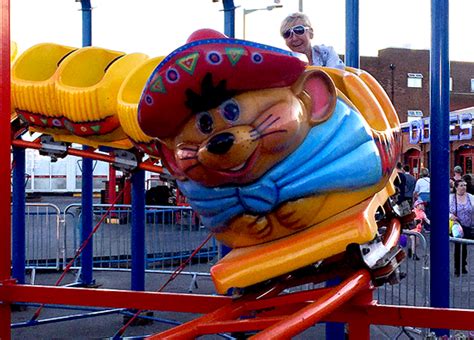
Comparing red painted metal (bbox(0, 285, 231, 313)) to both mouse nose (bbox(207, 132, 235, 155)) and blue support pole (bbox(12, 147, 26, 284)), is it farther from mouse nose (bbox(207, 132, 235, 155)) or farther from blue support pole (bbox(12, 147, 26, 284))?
blue support pole (bbox(12, 147, 26, 284))

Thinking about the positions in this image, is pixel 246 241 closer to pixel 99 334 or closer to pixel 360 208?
pixel 360 208

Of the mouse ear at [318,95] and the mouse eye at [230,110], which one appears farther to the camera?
the mouse ear at [318,95]

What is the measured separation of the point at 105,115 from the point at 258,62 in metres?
2.56

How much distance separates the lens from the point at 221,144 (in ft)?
5.28

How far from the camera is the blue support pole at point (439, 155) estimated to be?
2.60 m

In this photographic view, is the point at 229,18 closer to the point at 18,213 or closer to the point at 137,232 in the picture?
the point at 137,232

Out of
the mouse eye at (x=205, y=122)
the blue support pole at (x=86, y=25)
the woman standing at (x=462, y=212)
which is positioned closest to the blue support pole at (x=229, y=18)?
the blue support pole at (x=86, y=25)

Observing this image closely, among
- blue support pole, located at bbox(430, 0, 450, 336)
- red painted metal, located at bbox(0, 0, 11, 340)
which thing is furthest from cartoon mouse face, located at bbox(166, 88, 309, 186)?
blue support pole, located at bbox(430, 0, 450, 336)

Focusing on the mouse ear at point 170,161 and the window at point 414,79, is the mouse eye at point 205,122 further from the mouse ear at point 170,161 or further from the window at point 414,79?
the window at point 414,79

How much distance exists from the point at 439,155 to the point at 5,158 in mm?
1751

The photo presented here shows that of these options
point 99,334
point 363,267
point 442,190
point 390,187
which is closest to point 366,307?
point 363,267

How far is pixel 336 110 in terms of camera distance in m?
1.80

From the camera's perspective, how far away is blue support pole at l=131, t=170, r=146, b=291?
4500 mm

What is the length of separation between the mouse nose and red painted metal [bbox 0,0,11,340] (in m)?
1.06
